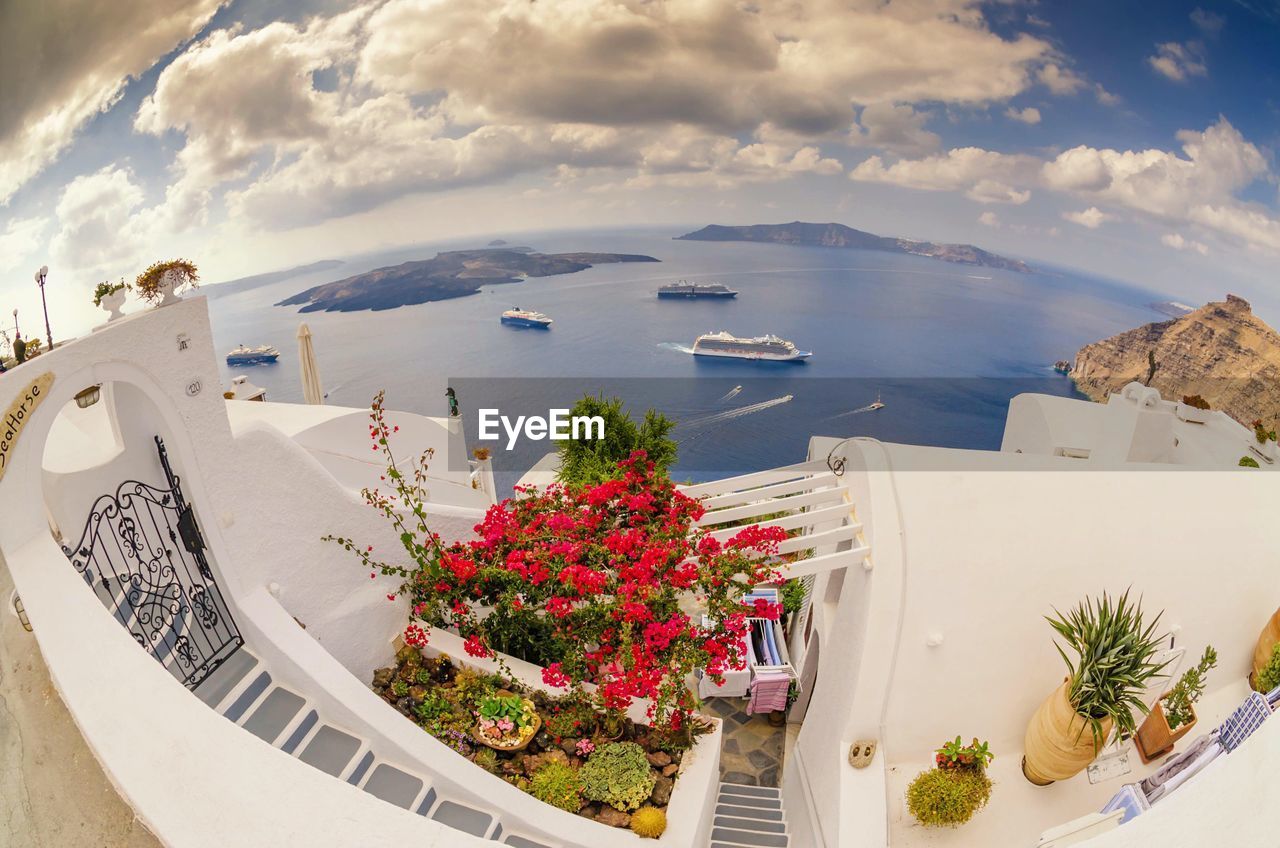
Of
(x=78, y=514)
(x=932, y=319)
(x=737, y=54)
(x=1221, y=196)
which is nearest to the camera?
(x=78, y=514)

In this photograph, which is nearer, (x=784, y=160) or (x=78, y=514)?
(x=78, y=514)

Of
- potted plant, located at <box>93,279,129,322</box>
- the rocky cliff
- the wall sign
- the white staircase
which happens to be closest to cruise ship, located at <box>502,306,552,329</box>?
the rocky cliff

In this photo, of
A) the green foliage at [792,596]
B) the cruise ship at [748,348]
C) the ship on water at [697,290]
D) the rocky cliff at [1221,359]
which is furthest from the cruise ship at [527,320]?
the green foliage at [792,596]

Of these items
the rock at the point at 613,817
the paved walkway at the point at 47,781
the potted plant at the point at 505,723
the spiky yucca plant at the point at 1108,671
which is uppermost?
the paved walkway at the point at 47,781

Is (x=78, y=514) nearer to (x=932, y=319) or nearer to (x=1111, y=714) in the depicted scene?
(x=1111, y=714)

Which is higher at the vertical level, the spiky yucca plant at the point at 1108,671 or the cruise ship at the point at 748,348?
the spiky yucca plant at the point at 1108,671

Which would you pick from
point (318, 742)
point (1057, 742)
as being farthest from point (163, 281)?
point (1057, 742)

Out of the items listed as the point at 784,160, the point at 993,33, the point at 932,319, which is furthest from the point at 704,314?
the point at 993,33

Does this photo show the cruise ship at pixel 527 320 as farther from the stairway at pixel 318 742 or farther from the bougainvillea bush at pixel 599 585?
the stairway at pixel 318 742
